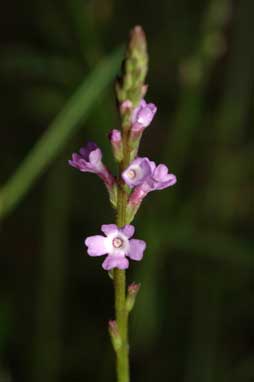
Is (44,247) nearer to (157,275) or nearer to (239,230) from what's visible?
(157,275)

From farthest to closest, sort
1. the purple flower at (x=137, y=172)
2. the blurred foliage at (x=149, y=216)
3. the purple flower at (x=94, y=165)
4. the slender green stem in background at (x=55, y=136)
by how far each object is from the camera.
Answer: the blurred foliage at (x=149, y=216) → the slender green stem in background at (x=55, y=136) → the purple flower at (x=94, y=165) → the purple flower at (x=137, y=172)

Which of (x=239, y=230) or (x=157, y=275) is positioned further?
(x=239, y=230)

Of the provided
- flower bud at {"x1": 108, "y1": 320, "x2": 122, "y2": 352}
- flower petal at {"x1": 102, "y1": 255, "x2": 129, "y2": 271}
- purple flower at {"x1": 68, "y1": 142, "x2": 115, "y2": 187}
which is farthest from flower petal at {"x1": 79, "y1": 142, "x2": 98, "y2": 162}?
flower bud at {"x1": 108, "y1": 320, "x2": 122, "y2": 352}

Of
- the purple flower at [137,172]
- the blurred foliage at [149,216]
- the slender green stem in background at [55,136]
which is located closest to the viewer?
the purple flower at [137,172]

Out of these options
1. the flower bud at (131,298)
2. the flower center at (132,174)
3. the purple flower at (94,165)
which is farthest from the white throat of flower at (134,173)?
the flower bud at (131,298)

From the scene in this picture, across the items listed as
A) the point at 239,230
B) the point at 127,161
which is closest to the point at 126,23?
the point at 239,230

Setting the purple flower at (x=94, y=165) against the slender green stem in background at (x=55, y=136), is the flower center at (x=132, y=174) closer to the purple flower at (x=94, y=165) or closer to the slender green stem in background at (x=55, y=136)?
the purple flower at (x=94, y=165)
